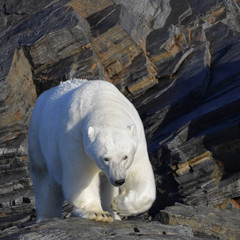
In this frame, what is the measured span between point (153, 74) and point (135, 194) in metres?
9.84

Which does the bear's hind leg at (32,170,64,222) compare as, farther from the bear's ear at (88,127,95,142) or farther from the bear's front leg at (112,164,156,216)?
the bear's ear at (88,127,95,142)

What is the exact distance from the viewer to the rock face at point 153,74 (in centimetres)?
1298

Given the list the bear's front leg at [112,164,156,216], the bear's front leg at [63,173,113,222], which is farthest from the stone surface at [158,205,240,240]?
the bear's front leg at [63,173,113,222]

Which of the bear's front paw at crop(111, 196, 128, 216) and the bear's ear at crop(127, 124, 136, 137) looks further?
the bear's front paw at crop(111, 196, 128, 216)

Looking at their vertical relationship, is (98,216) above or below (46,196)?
below

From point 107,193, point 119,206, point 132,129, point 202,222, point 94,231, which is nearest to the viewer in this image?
point 94,231

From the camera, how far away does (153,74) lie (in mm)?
16688

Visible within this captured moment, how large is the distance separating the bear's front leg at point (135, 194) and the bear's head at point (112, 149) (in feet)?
1.28

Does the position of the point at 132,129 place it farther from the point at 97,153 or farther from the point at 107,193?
the point at 107,193

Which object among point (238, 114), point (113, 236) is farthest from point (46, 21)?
point (113, 236)

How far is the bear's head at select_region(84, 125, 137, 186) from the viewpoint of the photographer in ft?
21.4

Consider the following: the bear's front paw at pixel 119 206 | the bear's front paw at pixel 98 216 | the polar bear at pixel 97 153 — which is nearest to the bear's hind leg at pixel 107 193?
the polar bear at pixel 97 153

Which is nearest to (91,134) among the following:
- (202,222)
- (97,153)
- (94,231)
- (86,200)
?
(97,153)

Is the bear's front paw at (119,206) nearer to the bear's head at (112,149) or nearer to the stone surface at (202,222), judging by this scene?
the bear's head at (112,149)
